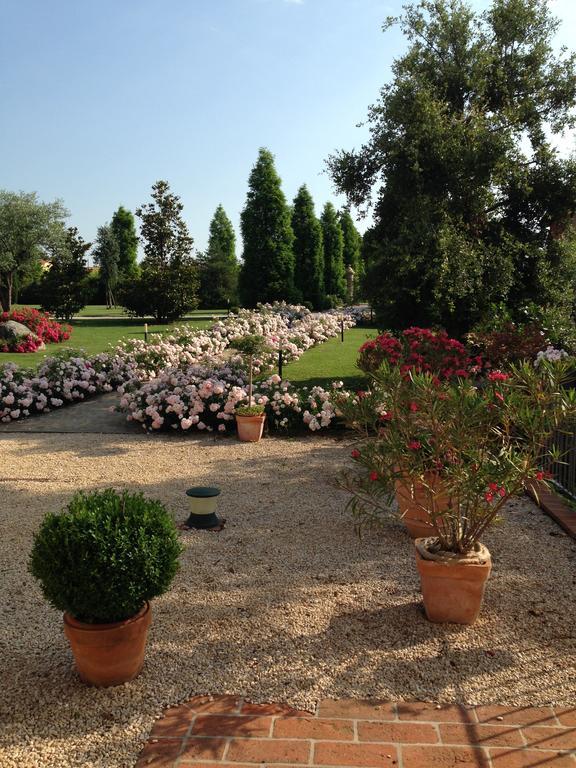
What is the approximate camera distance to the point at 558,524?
5211mm

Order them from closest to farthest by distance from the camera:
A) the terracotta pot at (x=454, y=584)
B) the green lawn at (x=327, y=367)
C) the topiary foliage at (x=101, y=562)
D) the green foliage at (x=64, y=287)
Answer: the topiary foliage at (x=101, y=562), the terracotta pot at (x=454, y=584), the green lawn at (x=327, y=367), the green foliage at (x=64, y=287)

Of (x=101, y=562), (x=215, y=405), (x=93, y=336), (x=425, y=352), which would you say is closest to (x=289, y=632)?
(x=101, y=562)

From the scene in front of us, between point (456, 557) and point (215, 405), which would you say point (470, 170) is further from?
point (456, 557)

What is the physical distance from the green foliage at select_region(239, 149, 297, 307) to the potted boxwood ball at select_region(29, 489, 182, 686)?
1189 inches

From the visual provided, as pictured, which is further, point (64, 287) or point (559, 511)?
point (64, 287)

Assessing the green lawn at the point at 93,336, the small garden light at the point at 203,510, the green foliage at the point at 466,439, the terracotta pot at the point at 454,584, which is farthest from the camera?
the green lawn at the point at 93,336

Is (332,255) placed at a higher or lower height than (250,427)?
higher

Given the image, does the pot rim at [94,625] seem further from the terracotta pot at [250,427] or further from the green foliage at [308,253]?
the green foliage at [308,253]

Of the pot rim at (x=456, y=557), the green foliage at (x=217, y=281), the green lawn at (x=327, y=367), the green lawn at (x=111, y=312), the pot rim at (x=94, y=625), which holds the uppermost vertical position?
the green foliage at (x=217, y=281)

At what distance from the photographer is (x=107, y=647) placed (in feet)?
9.41

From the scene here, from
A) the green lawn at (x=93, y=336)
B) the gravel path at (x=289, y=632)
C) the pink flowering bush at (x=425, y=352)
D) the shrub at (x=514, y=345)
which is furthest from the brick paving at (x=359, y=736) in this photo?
the green lawn at (x=93, y=336)

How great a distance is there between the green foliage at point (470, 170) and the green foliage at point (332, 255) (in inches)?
1226

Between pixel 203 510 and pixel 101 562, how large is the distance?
8.09ft

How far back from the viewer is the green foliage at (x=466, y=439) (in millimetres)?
3334
